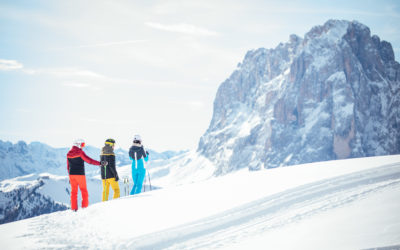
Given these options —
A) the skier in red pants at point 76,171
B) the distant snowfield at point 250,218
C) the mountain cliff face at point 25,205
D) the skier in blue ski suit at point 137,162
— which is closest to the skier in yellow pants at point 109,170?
the skier in blue ski suit at point 137,162

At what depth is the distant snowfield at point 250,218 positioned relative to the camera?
20.1ft

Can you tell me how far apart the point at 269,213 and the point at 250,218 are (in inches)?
21.0

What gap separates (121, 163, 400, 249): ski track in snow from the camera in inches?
284

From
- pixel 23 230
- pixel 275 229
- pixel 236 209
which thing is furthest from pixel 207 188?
pixel 23 230

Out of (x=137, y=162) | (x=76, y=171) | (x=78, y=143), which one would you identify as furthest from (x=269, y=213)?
(x=78, y=143)

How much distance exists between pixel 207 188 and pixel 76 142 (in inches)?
210

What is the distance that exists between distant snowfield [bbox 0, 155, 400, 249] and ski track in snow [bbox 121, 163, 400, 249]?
0.9 inches

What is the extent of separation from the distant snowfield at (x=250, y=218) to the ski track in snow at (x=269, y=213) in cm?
2

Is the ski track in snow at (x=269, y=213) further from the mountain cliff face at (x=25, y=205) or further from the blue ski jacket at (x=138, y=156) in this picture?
the mountain cliff face at (x=25, y=205)

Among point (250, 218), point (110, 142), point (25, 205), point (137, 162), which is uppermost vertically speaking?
point (110, 142)

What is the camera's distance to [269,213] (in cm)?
816

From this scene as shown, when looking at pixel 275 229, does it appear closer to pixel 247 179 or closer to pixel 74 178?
pixel 247 179

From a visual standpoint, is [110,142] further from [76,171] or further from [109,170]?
[76,171]

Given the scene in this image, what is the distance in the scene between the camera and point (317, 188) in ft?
30.4
